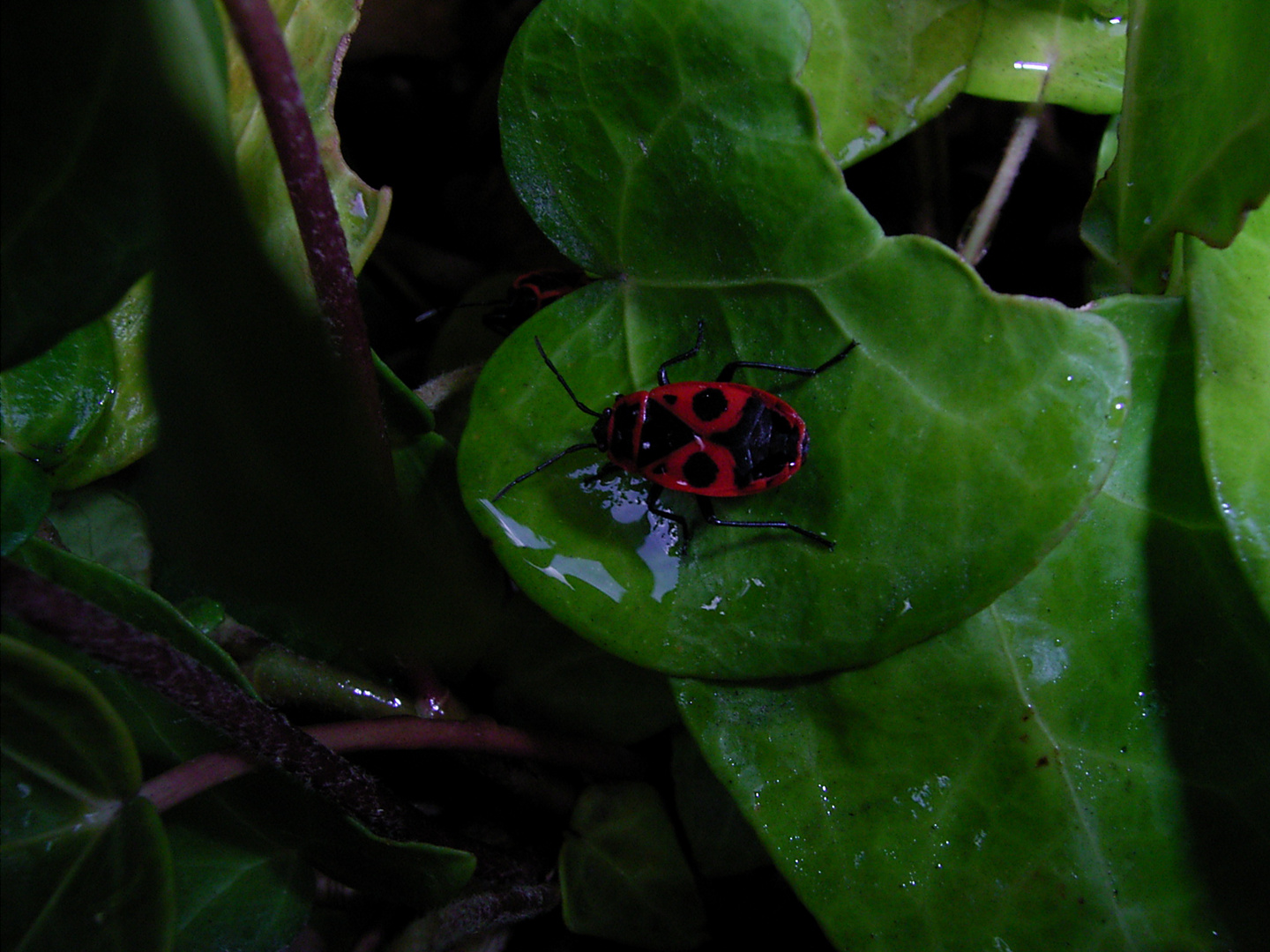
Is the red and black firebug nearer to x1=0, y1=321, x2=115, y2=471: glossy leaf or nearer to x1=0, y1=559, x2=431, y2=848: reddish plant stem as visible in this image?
x1=0, y1=559, x2=431, y2=848: reddish plant stem

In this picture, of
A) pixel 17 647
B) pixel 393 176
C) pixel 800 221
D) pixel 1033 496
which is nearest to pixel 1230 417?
pixel 1033 496

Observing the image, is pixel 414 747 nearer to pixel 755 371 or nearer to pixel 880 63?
pixel 755 371

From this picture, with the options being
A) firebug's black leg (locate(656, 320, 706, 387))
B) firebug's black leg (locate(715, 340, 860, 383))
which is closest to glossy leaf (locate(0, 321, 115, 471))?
firebug's black leg (locate(656, 320, 706, 387))

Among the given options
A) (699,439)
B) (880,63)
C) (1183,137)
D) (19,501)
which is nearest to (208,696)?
(19,501)

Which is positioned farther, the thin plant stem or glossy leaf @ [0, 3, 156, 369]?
the thin plant stem

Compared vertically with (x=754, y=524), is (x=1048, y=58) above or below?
above

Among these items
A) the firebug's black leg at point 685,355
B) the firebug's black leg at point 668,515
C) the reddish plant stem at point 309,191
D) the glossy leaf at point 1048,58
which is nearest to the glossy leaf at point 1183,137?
the glossy leaf at point 1048,58

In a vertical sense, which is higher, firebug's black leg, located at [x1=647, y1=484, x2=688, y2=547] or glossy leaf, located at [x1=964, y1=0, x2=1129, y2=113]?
glossy leaf, located at [x1=964, y1=0, x2=1129, y2=113]
